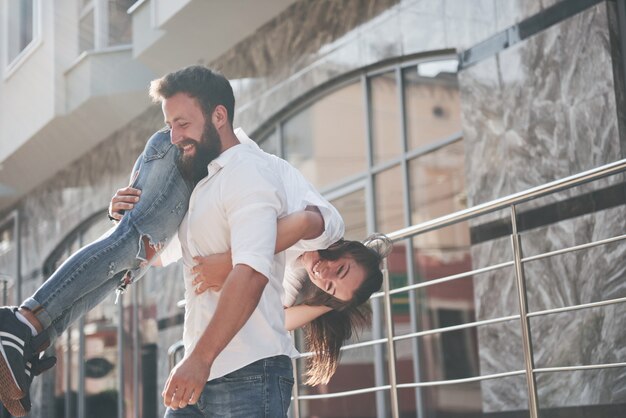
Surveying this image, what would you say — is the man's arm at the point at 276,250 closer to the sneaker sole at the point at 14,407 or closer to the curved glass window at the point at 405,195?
the sneaker sole at the point at 14,407

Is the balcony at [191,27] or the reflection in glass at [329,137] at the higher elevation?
the balcony at [191,27]

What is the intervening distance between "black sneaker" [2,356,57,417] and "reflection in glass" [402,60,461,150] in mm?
4424

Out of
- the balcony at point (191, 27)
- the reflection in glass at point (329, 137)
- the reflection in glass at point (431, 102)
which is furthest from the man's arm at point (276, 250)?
the balcony at point (191, 27)

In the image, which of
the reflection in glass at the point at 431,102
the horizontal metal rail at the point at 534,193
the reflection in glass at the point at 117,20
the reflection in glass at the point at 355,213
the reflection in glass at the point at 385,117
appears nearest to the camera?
the horizontal metal rail at the point at 534,193

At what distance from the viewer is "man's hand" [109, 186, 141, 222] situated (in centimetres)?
360

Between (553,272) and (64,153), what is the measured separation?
8597 mm

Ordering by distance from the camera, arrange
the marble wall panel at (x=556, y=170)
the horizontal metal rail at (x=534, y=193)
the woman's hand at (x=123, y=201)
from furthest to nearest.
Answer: the marble wall panel at (x=556, y=170) < the horizontal metal rail at (x=534, y=193) < the woman's hand at (x=123, y=201)

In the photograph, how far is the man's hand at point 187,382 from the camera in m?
3.11

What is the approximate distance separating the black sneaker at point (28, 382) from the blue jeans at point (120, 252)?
10 cm

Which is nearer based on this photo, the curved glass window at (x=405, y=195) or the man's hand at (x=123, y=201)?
the man's hand at (x=123, y=201)

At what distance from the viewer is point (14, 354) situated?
341cm

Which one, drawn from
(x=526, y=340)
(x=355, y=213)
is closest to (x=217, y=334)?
(x=526, y=340)

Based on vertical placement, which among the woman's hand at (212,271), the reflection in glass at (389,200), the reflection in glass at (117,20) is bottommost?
the woman's hand at (212,271)

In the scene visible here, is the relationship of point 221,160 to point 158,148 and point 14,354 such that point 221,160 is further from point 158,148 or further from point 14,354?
point 14,354
